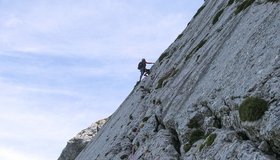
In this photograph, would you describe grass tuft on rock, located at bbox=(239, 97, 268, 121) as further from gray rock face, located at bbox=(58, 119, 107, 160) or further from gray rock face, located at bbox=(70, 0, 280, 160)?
gray rock face, located at bbox=(58, 119, 107, 160)

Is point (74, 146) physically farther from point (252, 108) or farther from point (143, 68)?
point (252, 108)

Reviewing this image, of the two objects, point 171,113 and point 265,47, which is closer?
point 265,47

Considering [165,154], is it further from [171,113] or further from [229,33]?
[229,33]

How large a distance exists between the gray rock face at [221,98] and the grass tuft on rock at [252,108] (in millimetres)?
161

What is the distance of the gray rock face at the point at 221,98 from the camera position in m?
17.6

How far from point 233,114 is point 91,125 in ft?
234

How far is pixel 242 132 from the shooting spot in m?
18.8

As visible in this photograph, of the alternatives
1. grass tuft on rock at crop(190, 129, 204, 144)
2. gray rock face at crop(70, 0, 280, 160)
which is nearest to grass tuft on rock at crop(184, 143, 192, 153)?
gray rock face at crop(70, 0, 280, 160)

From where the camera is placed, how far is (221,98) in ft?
72.5

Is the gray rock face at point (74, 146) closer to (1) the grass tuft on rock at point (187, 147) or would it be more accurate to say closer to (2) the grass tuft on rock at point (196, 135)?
(1) the grass tuft on rock at point (187, 147)

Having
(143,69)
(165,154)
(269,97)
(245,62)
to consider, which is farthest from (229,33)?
(143,69)

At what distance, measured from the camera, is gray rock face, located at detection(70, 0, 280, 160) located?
17.6 meters

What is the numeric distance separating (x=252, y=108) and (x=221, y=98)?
423 cm

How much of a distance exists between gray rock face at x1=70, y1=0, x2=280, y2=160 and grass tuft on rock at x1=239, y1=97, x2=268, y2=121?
0.16m
